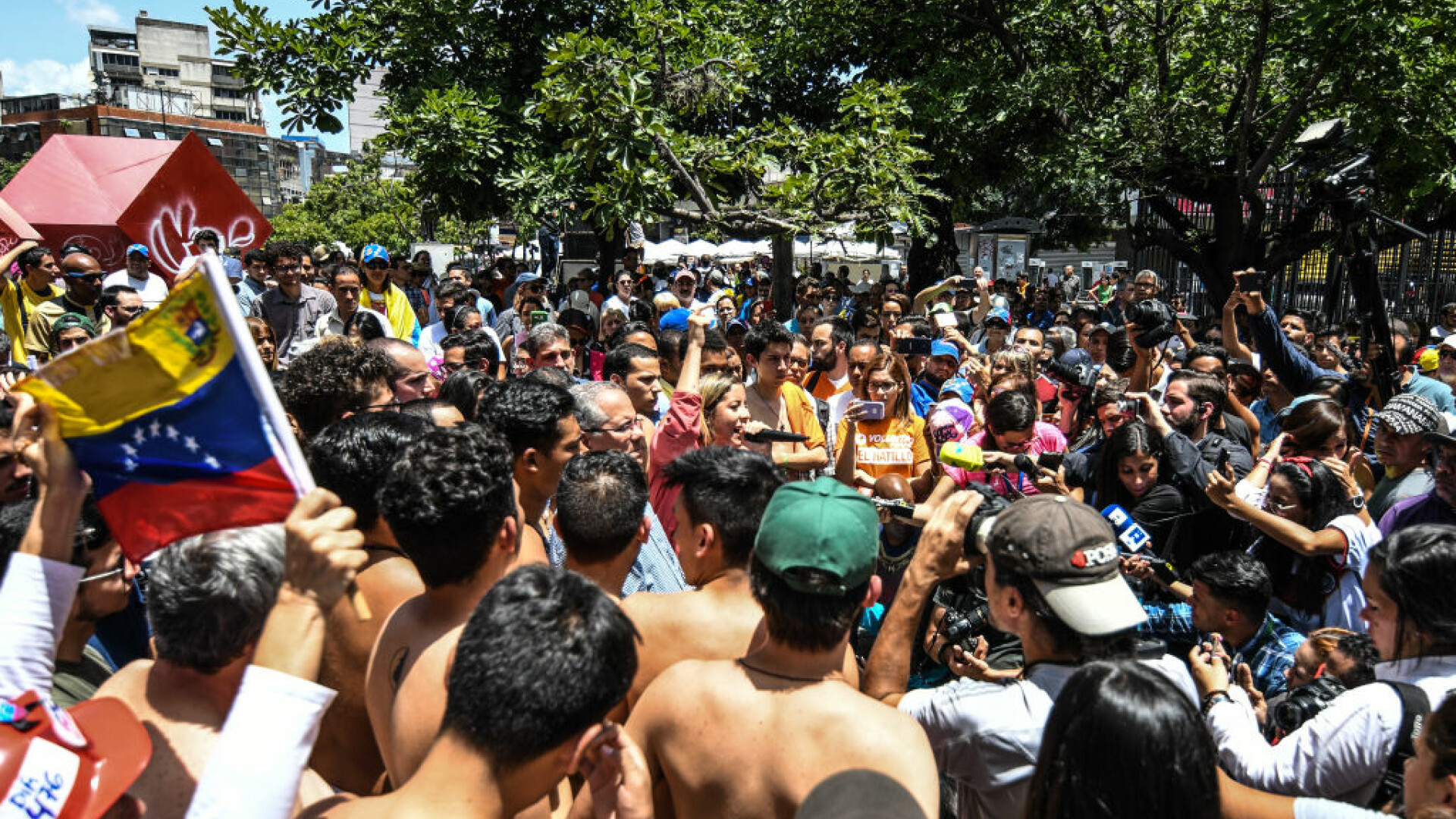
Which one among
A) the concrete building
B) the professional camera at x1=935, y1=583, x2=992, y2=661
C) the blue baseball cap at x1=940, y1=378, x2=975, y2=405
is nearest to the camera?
the professional camera at x1=935, y1=583, x2=992, y2=661

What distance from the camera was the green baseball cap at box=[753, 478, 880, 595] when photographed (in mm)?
2176

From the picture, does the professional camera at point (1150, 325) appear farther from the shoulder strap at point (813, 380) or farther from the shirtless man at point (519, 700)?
the shirtless man at point (519, 700)

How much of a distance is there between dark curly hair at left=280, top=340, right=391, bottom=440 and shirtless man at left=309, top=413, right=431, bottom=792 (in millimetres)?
947

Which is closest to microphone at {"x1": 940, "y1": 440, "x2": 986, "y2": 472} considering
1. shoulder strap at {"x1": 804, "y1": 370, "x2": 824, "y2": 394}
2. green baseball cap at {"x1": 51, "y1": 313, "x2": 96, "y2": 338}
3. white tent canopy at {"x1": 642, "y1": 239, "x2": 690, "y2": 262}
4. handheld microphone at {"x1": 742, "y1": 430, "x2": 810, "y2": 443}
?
handheld microphone at {"x1": 742, "y1": 430, "x2": 810, "y2": 443}

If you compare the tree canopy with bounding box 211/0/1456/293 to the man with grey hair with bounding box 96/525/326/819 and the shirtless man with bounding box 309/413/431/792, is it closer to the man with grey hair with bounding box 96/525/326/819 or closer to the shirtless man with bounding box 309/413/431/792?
the shirtless man with bounding box 309/413/431/792

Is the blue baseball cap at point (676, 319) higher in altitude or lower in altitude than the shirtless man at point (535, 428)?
higher

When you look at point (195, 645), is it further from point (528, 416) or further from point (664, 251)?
point (664, 251)

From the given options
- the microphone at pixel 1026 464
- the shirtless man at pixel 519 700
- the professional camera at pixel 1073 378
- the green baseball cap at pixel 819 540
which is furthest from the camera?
the professional camera at pixel 1073 378

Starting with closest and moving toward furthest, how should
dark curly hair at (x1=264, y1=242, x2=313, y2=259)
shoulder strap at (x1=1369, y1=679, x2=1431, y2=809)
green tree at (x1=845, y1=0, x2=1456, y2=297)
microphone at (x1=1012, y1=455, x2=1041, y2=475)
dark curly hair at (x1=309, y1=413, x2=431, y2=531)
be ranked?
1. shoulder strap at (x1=1369, y1=679, x2=1431, y2=809)
2. dark curly hair at (x1=309, y1=413, x2=431, y2=531)
3. microphone at (x1=1012, y1=455, x2=1041, y2=475)
4. dark curly hair at (x1=264, y1=242, x2=313, y2=259)
5. green tree at (x1=845, y1=0, x2=1456, y2=297)

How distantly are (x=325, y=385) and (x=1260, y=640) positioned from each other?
3.72m

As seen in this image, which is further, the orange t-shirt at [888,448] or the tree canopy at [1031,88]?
the tree canopy at [1031,88]

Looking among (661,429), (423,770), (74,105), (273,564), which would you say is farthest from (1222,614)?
(74,105)

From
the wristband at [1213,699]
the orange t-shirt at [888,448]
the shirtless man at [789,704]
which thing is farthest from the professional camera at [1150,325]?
the shirtless man at [789,704]

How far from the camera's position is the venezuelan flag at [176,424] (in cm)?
201
